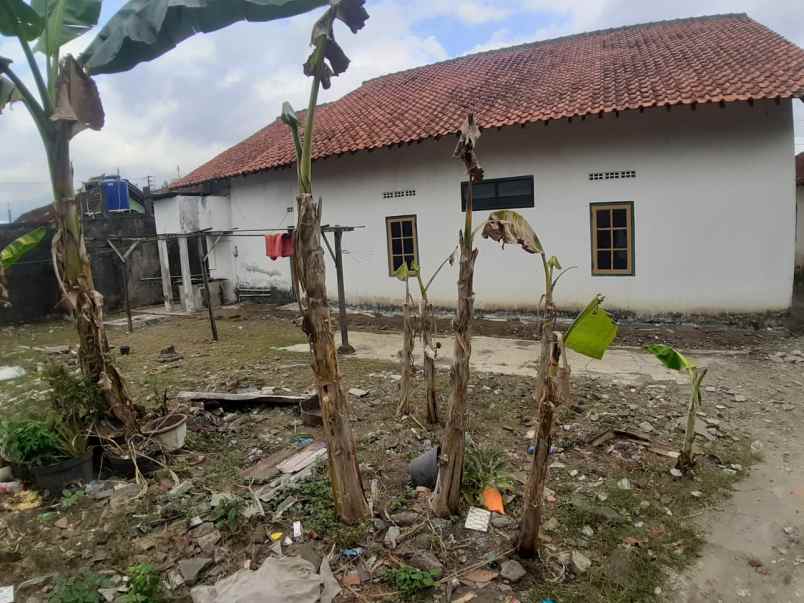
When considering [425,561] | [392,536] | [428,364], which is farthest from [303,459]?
[425,561]

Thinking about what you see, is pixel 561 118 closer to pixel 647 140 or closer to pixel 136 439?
pixel 647 140

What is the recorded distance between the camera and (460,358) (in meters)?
2.83

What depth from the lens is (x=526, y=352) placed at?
7473mm

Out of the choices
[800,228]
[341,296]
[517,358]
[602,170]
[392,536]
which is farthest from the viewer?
[800,228]

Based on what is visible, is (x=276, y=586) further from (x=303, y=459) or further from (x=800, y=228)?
(x=800, y=228)

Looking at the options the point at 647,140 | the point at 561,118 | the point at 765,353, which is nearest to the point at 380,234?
the point at 561,118

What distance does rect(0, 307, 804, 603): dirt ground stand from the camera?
8.82 ft

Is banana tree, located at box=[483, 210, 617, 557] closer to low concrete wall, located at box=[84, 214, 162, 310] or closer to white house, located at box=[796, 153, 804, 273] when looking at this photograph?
low concrete wall, located at box=[84, 214, 162, 310]

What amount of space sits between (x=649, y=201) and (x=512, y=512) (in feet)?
22.4

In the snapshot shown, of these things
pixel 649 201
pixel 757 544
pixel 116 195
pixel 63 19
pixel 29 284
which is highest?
pixel 116 195

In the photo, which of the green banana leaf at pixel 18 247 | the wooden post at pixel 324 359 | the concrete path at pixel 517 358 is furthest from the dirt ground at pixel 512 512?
the green banana leaf at pixel 18 247

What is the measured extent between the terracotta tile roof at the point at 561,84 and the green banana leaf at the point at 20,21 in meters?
6.35

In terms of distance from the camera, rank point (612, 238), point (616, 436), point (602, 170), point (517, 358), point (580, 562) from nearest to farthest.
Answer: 1. point (580, 562)
2. point (616, 436)
3. point (517, 358)
4. point (602, 170)
5. point (612, 238)

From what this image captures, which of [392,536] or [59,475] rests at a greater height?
[59,475]
